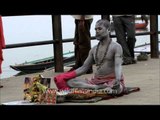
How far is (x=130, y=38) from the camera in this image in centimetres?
830

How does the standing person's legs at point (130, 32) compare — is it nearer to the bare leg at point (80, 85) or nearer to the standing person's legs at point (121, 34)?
the standing person's legs at point (121, 34)

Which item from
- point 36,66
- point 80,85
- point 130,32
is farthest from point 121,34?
point 36,66

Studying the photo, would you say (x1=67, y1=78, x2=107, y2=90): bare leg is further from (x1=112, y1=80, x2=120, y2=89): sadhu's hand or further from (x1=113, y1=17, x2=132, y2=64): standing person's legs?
(x1=113, y1=17, x2=132, y2=64): standing person's legs

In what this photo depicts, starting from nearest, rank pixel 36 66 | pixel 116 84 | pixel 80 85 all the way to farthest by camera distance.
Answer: pixel 116 84 < pixel 80 85 < pixel 36 66

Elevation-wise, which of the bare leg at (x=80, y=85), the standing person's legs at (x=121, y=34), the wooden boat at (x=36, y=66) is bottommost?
the wooden boat at (x=36, y=66)

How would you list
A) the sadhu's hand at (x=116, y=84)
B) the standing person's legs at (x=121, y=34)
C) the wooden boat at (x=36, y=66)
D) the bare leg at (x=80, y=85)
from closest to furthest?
1. the sadhu's hand at (x=116, y=84)
2. the bare leg at (x=80, y=85)
3. the standing person's legs at (x=121, y=34)
4. the wooden boat at (x=36, y=66)

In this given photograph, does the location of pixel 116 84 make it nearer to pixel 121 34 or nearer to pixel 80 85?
pixel 80 85

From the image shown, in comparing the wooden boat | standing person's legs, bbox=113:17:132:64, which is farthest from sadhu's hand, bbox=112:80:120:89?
the wooden boat

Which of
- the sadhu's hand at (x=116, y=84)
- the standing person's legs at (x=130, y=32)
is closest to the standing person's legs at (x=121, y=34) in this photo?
the standing person's legs at (x=130, y=32)

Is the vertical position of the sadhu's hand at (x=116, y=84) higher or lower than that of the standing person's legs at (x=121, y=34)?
lower

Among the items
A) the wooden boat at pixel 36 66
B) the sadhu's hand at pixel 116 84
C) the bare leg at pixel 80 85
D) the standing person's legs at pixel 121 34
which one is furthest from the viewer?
the wooden boat at pixel 36 66

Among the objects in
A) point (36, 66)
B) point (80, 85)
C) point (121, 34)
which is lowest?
point (36, 66)
